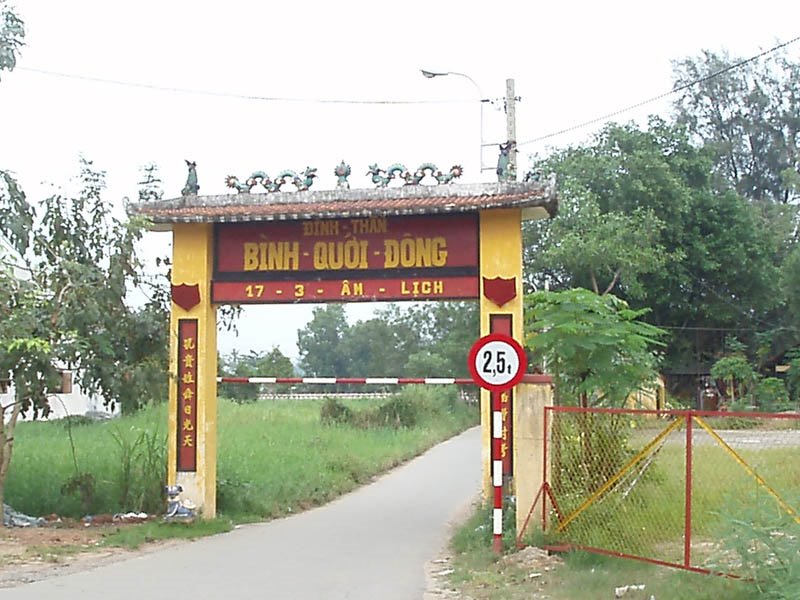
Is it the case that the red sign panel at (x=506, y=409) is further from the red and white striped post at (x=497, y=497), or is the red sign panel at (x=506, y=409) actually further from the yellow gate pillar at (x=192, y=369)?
the yellow gate pillar at (x=192, y=369)

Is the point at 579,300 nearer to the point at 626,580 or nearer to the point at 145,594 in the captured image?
the point at 626,580

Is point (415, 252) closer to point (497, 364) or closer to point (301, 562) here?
point (497, 364)

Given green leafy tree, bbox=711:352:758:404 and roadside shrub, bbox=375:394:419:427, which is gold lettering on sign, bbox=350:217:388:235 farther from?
green leafy tree, bbox=711:352:758:404

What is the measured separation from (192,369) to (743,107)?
132ft

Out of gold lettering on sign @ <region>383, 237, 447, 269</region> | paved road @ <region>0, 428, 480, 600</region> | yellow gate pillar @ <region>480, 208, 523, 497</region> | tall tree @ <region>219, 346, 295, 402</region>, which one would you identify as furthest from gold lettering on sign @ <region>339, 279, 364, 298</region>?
tall tree @ <region>219, 346, 295, 402</region>

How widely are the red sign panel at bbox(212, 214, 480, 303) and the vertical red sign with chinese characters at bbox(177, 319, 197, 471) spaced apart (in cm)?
60

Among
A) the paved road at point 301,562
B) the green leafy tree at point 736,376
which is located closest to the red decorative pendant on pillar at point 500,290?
the paved road at point 301,562

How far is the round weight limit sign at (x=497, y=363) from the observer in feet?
34.8

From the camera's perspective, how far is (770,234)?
41.9m

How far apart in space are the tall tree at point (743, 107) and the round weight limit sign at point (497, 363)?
39.6 meters

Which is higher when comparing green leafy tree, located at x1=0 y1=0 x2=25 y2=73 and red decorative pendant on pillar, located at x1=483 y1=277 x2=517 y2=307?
green leafy tree, located at x1=0 y1=0 x2=25 y2=73

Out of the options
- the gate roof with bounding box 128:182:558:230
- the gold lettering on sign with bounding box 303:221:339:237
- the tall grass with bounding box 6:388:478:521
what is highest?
the gate roof with bounding box 128:182:558:230

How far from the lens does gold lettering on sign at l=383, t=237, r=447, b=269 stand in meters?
13.1

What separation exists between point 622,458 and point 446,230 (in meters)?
3.57
